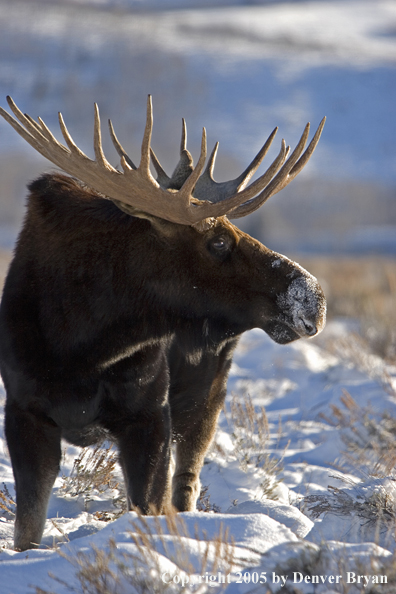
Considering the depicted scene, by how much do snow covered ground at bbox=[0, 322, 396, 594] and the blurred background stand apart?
28779mm

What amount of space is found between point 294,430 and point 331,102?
74388 mm

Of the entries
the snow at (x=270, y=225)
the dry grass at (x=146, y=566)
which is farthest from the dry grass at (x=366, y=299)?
the dry grass at (x=146, y=566)

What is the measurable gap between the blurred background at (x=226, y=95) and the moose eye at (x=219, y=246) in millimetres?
31122

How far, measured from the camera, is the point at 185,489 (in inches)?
154

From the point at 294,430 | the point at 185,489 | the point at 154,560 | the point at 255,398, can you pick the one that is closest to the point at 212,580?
the point at 154,560

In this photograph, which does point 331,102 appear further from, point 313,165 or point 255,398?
point 255,398

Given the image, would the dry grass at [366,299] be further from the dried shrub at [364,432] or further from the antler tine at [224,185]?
the antler tine at [224,185]

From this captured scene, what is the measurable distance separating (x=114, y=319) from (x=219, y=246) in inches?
23.8

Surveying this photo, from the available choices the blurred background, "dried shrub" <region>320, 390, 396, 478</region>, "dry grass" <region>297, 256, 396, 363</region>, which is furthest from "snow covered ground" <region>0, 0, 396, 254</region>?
"dried shrub" <region>320, 390, 396, 478</region>

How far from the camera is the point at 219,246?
329 centimetres

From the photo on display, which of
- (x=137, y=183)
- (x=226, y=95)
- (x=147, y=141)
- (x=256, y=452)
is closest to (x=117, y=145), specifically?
(x=137, y=183)

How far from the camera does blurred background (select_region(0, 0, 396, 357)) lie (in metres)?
51.9

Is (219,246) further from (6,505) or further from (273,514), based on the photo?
(6,505)

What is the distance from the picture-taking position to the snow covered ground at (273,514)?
217 centimetres
